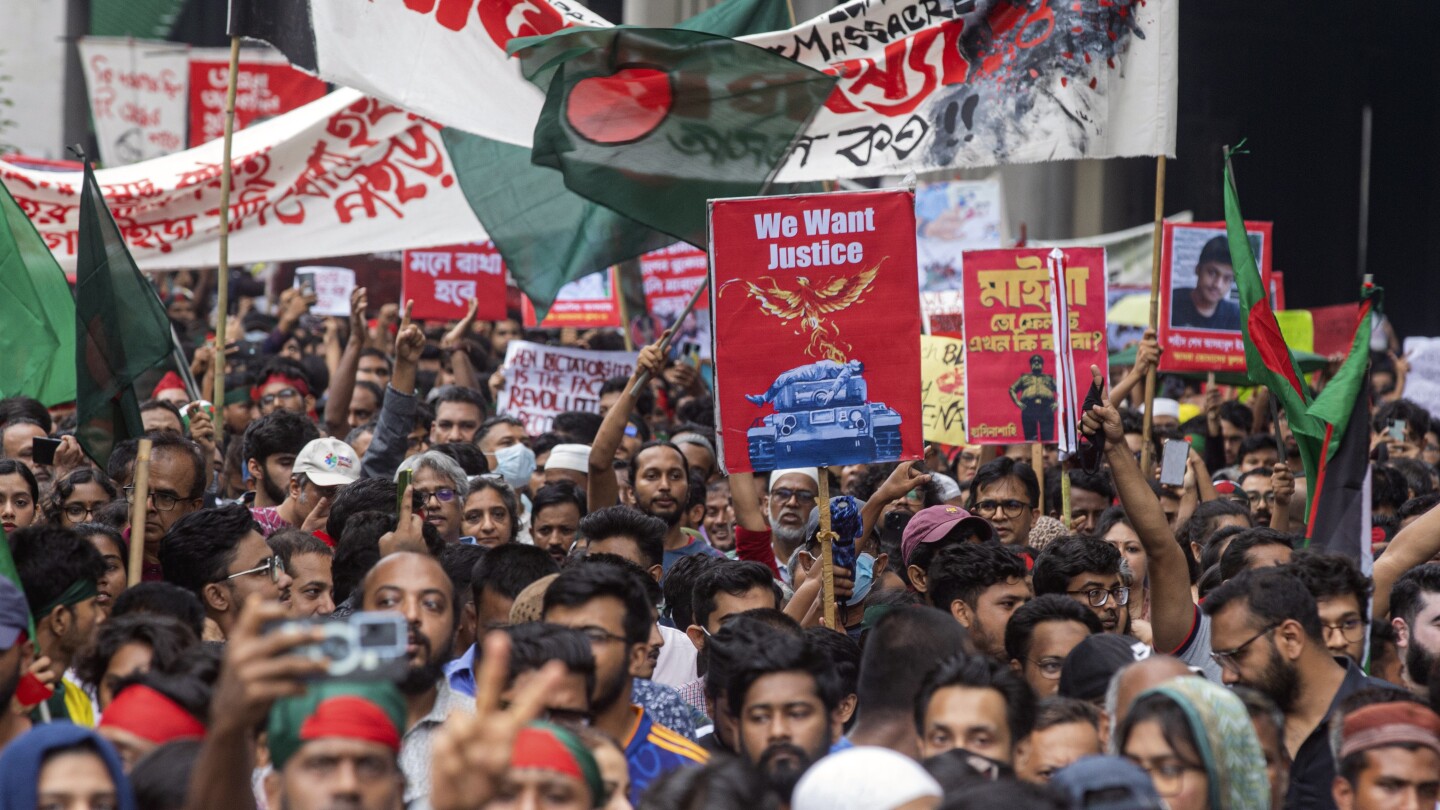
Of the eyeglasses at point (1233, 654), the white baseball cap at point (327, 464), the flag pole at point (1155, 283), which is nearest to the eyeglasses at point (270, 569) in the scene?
the white baseball cap at point (327, 464)

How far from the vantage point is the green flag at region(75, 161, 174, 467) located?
22.9ft

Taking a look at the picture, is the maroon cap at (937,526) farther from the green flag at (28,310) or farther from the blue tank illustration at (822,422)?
the green flag at (28,310)

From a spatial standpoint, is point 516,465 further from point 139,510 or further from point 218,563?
point 139,510

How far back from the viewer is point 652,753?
4.52 m

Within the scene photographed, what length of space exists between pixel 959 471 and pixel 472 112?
13.0 feet

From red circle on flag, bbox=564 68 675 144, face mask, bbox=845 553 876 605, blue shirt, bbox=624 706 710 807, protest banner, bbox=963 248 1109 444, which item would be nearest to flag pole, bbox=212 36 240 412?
red circle on flag, bbox=564 68 675 144

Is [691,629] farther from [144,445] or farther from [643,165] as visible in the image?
[643,165]

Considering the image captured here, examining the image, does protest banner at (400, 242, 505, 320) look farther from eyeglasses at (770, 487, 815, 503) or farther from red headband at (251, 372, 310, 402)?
eyeglasses at (770, 487, 815, 503)

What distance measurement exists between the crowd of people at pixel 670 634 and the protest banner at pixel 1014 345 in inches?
14.4

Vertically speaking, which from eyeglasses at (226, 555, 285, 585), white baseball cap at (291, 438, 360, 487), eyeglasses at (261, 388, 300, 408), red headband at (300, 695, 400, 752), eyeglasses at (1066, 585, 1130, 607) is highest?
eyeglasses at (261, 388, 300, 408)

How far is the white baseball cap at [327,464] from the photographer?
7.62 m

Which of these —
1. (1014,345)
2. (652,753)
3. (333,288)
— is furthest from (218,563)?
(333,288)

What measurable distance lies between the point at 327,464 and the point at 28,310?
4.52 feet

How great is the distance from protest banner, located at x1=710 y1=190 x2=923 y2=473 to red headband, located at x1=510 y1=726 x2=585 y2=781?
3.20 m
